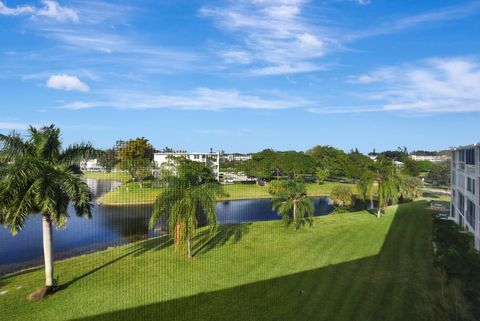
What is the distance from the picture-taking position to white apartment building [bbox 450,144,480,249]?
1220 cm

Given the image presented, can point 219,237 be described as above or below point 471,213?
below

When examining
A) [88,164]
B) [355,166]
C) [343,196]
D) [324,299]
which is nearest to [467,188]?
[324,299]

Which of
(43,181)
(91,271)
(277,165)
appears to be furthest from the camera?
(277,165)

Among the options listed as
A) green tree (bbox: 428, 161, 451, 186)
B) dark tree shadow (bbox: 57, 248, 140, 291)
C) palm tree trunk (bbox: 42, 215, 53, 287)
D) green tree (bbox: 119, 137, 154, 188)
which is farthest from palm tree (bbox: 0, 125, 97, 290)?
green tree (bbox: 428, 161, 451, 186)

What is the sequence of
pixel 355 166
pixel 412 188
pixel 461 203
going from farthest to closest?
pixel 355 166 < pixel 412 188 < pixel 461 203

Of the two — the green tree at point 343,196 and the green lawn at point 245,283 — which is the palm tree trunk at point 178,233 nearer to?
the green lawn at point 245,283

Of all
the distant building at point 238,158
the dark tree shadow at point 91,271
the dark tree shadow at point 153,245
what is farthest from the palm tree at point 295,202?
the distant building at point 238,158

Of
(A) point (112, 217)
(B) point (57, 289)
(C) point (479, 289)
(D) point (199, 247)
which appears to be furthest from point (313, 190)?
(B) point (57, 289)

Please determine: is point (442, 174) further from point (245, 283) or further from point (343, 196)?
point (245, 283)

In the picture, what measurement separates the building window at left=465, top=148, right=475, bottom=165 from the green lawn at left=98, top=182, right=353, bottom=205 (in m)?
12.1

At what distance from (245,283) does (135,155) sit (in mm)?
29068

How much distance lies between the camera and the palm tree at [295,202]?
14570mm

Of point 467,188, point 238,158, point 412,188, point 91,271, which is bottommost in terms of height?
point 91,271

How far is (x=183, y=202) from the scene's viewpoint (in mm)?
9539
